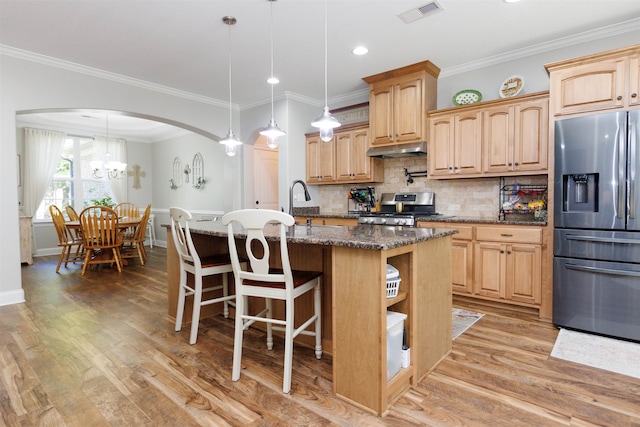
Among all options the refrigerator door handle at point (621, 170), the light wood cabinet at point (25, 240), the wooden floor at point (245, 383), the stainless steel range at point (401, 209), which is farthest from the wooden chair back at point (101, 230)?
the refrigerator door handle at point (621, 170)

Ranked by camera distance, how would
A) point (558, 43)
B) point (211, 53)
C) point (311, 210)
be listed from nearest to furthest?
point (558, 43)
point (211, 53)
point (311, 210)

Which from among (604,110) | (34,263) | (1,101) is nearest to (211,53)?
(1,101)

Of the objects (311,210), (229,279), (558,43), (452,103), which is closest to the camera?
(229,279)

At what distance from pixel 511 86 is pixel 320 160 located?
99.6 inches

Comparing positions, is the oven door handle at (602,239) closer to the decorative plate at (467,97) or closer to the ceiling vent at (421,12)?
the decorative plate at (467,97)

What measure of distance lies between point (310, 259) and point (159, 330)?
1.45 metres

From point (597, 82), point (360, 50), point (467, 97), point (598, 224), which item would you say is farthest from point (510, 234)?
point (360, 50)

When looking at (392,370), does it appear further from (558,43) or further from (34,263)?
(34,263)

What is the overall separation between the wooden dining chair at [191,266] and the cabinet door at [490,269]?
7.44 feet

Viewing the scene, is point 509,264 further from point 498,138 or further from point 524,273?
point 498,138

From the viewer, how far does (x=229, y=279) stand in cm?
321

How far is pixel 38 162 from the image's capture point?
6.55 m

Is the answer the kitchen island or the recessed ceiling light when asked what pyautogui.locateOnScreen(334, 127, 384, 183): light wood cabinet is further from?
the kitchen island

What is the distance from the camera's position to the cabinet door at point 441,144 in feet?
12.7
